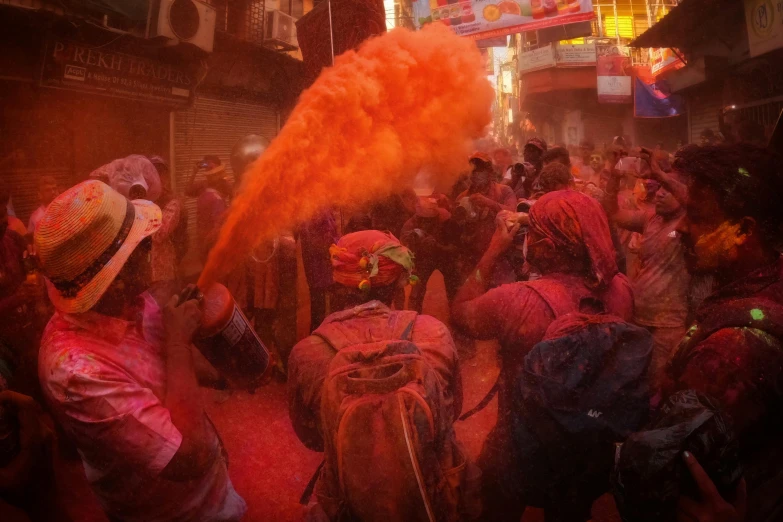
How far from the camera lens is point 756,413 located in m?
1.65

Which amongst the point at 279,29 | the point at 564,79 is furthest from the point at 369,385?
the point at 564,79

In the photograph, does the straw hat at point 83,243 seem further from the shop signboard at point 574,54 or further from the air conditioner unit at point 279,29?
the shop signboard at point 574,54

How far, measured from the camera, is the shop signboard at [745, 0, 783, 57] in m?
8.95

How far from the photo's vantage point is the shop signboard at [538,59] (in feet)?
74.6

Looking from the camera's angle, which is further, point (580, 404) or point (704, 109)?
point (704, 109)

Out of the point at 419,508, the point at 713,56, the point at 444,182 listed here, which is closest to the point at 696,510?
the point at 419,508

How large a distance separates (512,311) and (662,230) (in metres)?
2.32

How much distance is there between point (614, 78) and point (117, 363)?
23961 mm

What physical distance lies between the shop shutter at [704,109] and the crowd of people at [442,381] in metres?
15.0

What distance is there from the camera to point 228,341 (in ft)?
7.52

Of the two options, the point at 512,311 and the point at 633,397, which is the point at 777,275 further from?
the point at 512,311

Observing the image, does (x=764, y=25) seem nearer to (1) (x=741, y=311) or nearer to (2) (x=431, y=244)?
(2) (x=431, y=244)

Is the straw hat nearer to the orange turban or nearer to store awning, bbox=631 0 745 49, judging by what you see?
the orange turban

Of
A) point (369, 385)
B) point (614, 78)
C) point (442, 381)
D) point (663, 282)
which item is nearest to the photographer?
point (369, 385)
